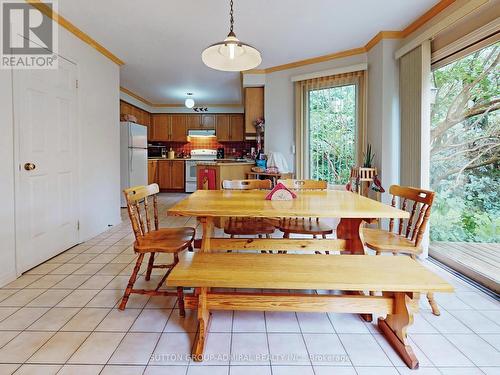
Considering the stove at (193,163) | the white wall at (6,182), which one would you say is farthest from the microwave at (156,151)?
the white wall at (6,182)

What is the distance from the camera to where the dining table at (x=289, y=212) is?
168 cm

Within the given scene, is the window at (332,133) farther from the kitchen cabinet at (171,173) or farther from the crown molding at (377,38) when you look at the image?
the kitchen cabinet at (171,173)

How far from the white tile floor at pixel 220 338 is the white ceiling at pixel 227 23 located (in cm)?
258

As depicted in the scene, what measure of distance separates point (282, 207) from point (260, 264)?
37 cm

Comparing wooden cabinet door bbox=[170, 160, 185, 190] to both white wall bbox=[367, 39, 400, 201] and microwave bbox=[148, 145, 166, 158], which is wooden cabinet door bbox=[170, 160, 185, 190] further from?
white wall bbox=[367, 39, 400, 201]

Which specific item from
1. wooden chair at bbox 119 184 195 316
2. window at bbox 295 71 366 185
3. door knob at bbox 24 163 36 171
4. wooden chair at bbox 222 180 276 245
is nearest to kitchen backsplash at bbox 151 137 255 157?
window at bbox 295 71 366 185

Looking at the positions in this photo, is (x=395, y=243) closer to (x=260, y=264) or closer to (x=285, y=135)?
(x=260, y=264)

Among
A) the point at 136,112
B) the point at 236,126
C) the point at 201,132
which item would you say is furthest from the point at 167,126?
the point at 236,126

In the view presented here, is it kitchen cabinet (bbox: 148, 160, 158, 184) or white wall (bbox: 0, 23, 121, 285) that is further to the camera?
kitchen cabinet (bbox: 148, 160, 158, 184)

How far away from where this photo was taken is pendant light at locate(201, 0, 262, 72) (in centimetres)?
206

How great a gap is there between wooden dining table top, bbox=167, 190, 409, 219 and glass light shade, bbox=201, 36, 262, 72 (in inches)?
38.1

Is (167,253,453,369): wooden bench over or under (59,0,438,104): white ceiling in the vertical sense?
under

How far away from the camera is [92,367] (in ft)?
4.86

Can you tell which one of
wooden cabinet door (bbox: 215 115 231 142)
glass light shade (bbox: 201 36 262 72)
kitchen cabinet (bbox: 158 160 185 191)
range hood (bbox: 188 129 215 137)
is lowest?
kitchen cabinet (bbox: 158 160 185 191)
